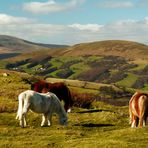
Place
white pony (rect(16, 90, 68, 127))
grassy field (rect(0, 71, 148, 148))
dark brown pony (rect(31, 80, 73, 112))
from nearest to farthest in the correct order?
grassy field (rect(0, 71, 148, 148)) < white pony (rect(16, 90, 68, 127)) < dark brown pony (rect(31, 80, 73, 112))

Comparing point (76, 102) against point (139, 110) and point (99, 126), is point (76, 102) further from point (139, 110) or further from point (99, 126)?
point (139, 110)

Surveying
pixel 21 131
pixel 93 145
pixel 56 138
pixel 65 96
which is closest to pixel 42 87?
pixel 65 96

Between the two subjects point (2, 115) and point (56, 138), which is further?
point (2, 115)

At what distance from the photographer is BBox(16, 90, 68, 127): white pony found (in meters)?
20.3

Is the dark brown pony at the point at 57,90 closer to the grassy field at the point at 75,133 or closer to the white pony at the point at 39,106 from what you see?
the grassy field at the point at 75,133

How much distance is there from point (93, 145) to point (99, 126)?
7047mm

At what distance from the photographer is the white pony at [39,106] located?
2027 centimetres

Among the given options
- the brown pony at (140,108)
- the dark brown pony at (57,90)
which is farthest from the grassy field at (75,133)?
the dark brown pony at (57,90)

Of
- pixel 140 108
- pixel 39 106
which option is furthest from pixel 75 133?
pixel 140 108

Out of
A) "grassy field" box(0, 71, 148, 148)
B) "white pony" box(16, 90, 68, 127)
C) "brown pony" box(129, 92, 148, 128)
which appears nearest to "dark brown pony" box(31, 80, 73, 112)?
"grassy field" box(0, 71, 148, 148)

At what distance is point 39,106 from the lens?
20906 mm

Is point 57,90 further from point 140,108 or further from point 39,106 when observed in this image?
point 140,108

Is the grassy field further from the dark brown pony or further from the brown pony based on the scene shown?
the dark brown pony

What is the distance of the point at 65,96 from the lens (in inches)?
1091
